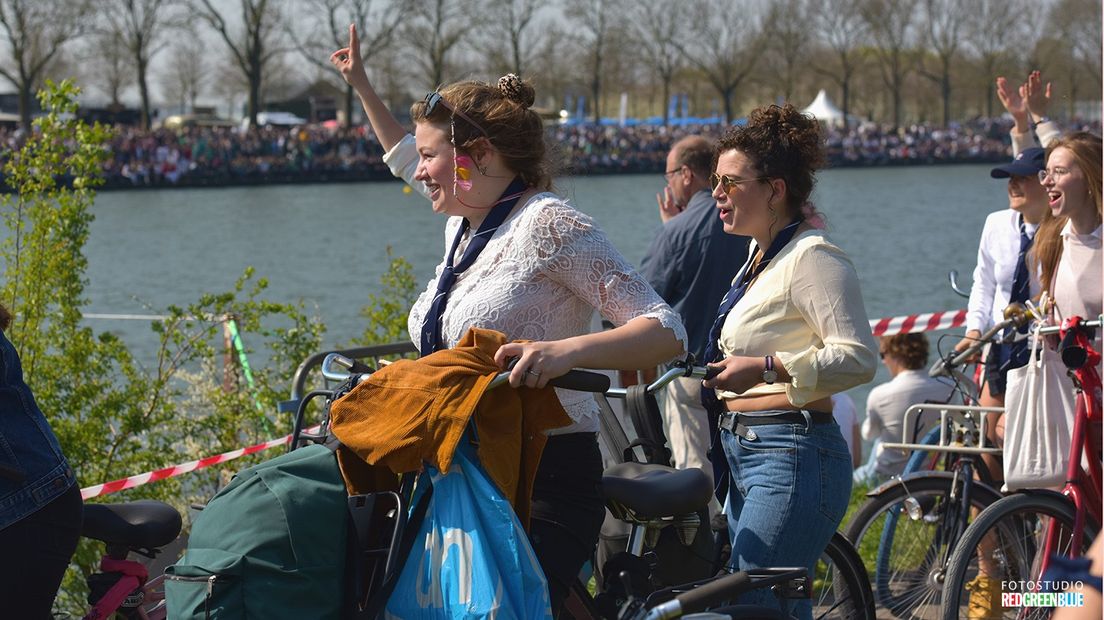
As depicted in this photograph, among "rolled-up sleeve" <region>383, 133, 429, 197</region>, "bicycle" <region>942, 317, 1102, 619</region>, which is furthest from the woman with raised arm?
"bicycle" <region>942, 317, 1102, 619</region>

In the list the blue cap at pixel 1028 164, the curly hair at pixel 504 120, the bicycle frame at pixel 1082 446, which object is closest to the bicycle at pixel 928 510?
the bicycle frame at pixel 1082 446

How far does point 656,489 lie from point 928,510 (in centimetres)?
210

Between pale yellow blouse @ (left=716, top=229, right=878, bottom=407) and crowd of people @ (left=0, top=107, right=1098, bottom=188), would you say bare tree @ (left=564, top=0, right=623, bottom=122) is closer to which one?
crowd of people @ (left=0, top=107, right=1098, bottom=188)

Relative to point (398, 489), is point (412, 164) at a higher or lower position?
higher

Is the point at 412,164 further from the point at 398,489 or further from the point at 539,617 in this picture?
the point at 539,617

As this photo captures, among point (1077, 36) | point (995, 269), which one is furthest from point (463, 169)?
point (1077, 36)

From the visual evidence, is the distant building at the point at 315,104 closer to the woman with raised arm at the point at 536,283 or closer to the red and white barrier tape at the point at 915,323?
the red and white barrier tape at the point at 915,323

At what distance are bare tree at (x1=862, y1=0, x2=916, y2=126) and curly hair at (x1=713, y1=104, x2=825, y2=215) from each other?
305 ft

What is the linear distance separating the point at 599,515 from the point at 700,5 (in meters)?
92.7

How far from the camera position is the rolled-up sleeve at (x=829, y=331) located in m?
3.41

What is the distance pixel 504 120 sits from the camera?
315 cm

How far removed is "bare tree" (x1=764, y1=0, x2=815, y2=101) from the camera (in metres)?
93.2

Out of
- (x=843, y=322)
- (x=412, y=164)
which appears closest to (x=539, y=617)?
(x=843, y=322)

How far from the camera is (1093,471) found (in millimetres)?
4449
